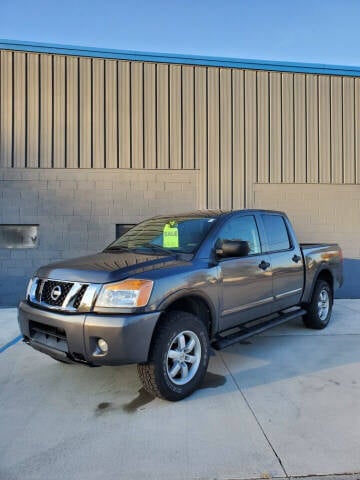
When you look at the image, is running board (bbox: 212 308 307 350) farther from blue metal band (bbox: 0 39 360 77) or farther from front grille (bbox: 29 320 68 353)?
blue metal band (bbox: 0 39 360 77)

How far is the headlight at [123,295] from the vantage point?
3.16m

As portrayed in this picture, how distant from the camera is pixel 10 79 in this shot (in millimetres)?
8180

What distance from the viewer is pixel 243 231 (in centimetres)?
455

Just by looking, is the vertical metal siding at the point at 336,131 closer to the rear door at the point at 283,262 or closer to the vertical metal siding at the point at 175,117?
the vertical metal siding at the point at 175,117

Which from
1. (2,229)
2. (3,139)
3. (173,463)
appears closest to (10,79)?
(3,139)

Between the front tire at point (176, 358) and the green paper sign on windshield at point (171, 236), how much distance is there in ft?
2.91

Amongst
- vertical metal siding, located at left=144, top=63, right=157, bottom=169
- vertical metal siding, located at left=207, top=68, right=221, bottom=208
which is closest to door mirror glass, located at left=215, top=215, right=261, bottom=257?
vertical metal siding, located at left=207, top=68, right=221, bottom=208

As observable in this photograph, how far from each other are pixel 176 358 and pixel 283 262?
227 centimetres

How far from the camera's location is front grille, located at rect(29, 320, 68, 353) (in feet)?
10.8

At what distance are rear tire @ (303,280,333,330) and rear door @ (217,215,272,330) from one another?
4.75 feet

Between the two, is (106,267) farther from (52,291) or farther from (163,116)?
(163,116)

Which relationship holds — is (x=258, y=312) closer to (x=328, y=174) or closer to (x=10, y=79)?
(x=328, y=174)

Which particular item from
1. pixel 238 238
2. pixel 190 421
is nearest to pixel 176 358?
pixel 190 421

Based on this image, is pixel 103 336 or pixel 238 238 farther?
pixel 238 238
